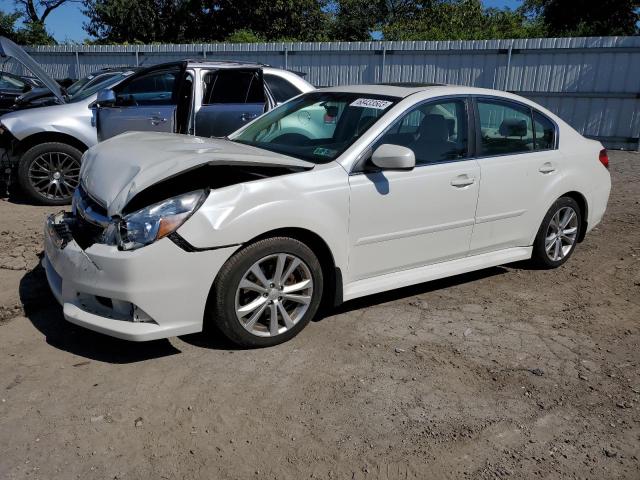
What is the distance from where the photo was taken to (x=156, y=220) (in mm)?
3279

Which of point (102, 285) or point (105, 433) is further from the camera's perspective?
point (102, 285)

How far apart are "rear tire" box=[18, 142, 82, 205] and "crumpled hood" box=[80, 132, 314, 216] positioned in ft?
10.2

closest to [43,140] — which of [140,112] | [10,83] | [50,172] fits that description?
[50,172]

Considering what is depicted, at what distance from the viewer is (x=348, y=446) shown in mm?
2850

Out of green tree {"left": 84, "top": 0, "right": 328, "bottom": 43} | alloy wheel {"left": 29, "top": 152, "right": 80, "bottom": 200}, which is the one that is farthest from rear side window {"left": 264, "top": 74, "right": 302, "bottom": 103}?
green tree {"left": 84, "top": 0, "right": 328, "bottom": 43}

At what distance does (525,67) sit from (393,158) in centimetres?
1139

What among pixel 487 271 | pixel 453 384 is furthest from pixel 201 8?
pixel 453 384

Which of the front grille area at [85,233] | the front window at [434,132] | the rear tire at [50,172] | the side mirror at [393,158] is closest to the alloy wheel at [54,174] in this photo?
the rear tire at [50,172]

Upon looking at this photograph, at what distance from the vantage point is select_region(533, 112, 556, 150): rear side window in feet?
16.7

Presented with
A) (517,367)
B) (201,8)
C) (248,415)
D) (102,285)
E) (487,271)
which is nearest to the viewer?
(248,415)

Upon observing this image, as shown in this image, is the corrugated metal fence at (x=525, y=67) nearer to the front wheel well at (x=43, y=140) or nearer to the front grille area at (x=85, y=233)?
the front wheel well at (x=43, y=140)

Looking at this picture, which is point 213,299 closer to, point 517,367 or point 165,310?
point 165,310

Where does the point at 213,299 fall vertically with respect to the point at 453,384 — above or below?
above

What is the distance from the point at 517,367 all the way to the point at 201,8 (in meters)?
29.0
